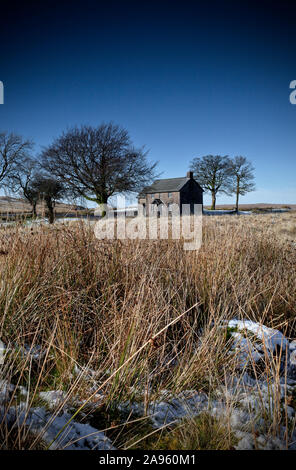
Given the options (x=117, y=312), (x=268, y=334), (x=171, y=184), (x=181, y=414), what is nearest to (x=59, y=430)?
(x=181, y=414)

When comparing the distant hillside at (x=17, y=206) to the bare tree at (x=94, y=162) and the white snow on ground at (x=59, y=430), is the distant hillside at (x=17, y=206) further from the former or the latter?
the bare tree at (x=94, y=162)

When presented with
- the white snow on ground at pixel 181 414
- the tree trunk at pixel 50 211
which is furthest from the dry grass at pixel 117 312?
the tree trunk at pixel 50 211

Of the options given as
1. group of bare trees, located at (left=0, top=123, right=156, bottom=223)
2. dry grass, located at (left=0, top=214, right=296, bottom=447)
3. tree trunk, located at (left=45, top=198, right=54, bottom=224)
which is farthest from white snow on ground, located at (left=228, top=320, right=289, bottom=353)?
group of bare trees, located at (left=0, top=123, right=156, bottom=223)

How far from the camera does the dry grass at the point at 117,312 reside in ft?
4.65

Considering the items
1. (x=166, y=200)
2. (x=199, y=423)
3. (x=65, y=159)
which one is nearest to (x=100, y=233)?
(x=199, y=423)

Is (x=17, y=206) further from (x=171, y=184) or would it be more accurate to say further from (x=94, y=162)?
(x=171, y=184)

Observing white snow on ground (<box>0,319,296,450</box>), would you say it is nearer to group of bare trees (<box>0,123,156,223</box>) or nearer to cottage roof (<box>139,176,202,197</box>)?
group of bare trees (<box>0,123,156,223</box>)

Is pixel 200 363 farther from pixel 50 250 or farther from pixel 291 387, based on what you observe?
pixel 50 250

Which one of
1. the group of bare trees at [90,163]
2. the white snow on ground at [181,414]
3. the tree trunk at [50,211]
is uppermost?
the group of bare trees at [90,163]

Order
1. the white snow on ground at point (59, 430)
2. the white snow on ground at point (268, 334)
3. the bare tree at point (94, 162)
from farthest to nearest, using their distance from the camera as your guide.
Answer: the bare tree at point (94, 162), the white snow on ground at point (268, 334), the white snow on ground at point (59, 430)

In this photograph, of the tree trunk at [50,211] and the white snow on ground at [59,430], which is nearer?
the white snow on ground at [59,430]

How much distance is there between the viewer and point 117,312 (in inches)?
71.9

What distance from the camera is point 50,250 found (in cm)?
279
